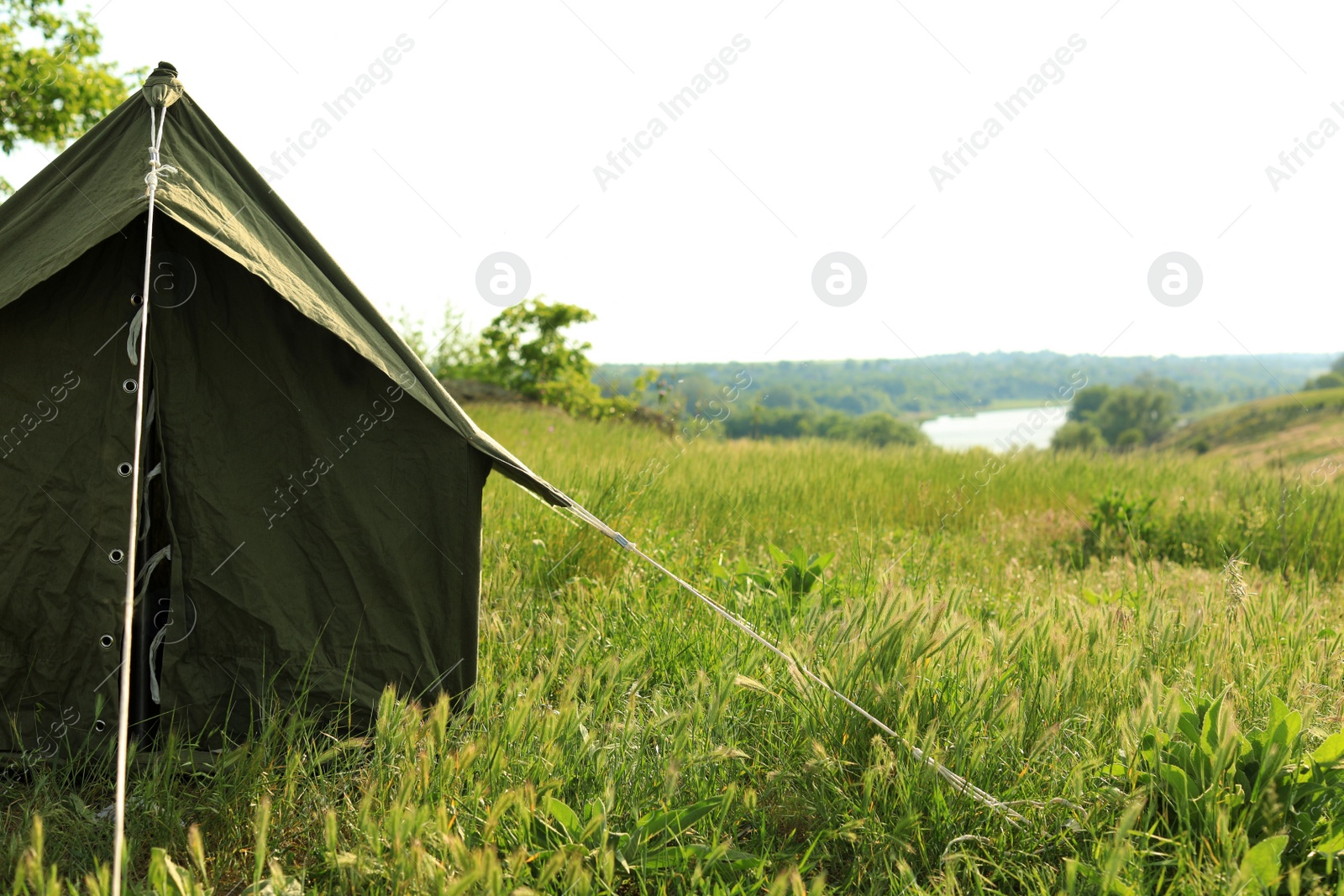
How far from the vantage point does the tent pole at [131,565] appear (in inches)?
59.1

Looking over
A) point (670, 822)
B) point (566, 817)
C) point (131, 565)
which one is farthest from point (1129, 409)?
point (131, 565)

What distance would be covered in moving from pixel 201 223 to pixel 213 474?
80 centimetres

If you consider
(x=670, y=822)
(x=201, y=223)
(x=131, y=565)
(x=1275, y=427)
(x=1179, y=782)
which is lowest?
(x=670, y=822)

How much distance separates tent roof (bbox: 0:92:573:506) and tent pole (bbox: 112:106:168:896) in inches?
1.6

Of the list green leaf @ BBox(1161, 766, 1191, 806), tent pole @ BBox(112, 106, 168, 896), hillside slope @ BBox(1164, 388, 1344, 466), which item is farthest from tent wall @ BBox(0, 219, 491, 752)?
hillside slope @ BBox(1164, 388, 1344, 466)

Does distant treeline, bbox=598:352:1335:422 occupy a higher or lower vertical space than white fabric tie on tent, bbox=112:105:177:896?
higher

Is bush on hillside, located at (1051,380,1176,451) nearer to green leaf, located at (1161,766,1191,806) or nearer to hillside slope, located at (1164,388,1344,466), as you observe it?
hillside slope, located at (1164,388,1344,466)

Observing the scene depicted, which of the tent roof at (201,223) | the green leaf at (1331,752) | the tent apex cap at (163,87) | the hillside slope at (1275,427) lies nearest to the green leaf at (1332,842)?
the green leaf at (1331,752)

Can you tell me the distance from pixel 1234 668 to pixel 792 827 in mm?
1926

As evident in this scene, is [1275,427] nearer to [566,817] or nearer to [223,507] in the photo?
[566,817]

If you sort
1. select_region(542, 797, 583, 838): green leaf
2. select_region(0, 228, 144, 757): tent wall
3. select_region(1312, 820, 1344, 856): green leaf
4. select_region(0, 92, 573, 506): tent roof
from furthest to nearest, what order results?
select_region(0, 228, 144, 757): tent wall < select_region(0, 92, 573, 506): tent roof < select_region(542, 797, 583, 838): green leaf < select_region(1312, 820, 1344, 856): green leaf

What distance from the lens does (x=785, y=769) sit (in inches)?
90.0

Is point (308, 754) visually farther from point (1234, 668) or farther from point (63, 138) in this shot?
point (63, 138)

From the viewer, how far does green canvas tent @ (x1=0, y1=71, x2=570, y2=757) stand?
2.55 metres
